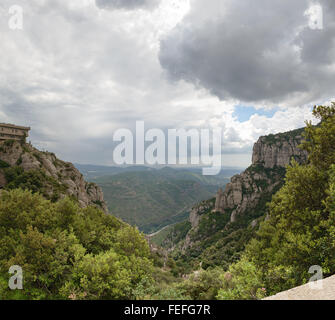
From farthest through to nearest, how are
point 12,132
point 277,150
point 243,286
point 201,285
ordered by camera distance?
1. point 277,150
2. point 12,132
3. point 201,285
4. point 243,286

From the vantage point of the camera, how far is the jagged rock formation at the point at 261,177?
516 feet

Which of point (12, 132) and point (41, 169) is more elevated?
point (12, 132)

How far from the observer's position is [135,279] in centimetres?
1867

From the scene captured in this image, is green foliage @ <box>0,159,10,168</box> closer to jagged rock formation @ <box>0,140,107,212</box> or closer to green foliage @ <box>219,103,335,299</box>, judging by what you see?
jagged rock formation @ <box>0,140,107,212</box>

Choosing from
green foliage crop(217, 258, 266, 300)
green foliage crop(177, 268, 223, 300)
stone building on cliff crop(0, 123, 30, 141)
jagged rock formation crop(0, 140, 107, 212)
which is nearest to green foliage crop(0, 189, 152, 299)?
green foliage crop(177, 268, 223, 300)

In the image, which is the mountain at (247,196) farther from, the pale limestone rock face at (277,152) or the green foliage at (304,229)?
the green foliage at (304,229)

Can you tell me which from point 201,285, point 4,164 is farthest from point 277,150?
point 4,164

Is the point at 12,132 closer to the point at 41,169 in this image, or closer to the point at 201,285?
the point at 41,169

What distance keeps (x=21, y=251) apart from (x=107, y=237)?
1076 cm

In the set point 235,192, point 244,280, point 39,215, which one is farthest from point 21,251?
point 235,192

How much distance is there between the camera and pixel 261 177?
169 metres

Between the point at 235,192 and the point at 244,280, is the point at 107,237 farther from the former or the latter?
the point at 235,192

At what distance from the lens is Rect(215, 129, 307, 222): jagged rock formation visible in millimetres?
157125

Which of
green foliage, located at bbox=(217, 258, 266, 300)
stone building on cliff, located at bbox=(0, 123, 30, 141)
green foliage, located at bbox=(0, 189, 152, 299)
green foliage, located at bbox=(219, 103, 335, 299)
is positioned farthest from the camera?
stone building on cliff, located at bbox=(0, 123, 30, 141)
